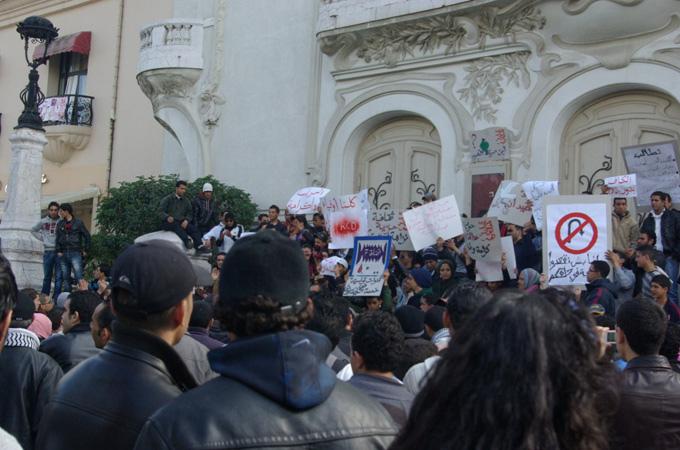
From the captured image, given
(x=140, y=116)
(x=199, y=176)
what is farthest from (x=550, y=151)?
(x=140, y=116)

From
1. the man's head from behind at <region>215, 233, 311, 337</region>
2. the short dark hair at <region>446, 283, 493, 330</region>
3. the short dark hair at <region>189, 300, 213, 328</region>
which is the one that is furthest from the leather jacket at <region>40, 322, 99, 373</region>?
the man's head from behind at <region>215, 233, 311, 337</region>

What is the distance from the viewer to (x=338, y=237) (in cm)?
1397

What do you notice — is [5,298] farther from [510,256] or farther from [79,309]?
[510,256]

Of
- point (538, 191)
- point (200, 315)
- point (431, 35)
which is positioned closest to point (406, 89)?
point (431, 35)

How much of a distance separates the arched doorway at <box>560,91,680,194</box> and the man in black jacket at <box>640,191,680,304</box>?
295 cm

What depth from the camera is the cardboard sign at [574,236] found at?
9.81m

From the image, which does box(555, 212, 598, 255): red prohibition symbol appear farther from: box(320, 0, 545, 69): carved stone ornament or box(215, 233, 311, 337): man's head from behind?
box(215, 233, 311, 337): man's head from behind

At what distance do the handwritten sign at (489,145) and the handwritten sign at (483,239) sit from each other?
11.2 ft

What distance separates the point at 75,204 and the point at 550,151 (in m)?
15.0

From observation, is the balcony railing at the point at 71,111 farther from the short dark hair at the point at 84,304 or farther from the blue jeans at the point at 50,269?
the short dark hair at the point at 84,304

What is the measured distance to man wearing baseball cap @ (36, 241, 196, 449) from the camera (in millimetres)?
2645

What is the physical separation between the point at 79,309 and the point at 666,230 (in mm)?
7565

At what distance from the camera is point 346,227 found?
13.9 metres

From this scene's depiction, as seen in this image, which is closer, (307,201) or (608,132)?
(608,132)
